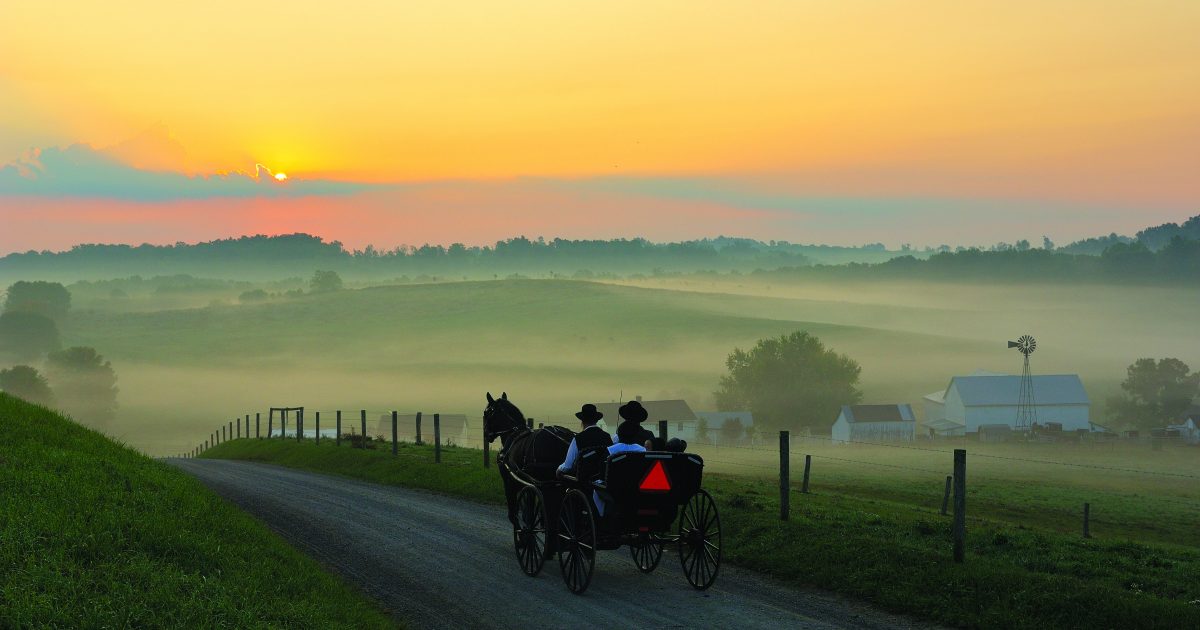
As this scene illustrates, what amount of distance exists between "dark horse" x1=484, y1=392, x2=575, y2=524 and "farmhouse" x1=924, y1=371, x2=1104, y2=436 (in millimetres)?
120171

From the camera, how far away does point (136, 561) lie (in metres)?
12.1

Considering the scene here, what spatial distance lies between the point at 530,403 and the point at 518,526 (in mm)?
144107

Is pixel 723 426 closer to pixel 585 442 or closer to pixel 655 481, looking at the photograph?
pixel 585 442

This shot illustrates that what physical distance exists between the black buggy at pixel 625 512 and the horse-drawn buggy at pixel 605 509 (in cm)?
1

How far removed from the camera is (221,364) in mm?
191375

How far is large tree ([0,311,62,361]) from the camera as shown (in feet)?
589

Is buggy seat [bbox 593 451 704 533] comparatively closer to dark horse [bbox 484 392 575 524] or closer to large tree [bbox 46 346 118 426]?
dark horse [bbox 484 392 575 524]

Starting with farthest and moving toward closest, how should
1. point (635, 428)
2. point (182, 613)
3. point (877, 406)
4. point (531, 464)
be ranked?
point (877, 406), point (531, 464), point (635, 428), point (182, 613)

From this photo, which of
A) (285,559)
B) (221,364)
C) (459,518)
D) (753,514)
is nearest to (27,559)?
(285,559)

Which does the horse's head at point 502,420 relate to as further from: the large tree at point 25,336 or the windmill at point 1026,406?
the large tree at point 25,336

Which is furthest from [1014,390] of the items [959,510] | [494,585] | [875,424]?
[494,585]

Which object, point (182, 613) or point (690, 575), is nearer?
point (182, 613)

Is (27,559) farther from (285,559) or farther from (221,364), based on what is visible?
(221,364)

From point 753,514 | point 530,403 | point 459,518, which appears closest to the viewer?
point 753,514
